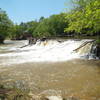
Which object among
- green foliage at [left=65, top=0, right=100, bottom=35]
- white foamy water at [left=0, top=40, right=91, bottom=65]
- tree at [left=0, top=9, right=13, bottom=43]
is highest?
tree at [left=0, top=9, right=13, bottom=43]

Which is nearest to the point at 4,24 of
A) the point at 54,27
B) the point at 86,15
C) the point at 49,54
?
the point at 54,27

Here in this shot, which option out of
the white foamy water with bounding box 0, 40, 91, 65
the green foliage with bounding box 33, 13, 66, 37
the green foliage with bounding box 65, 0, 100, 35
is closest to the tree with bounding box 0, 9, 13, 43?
the green foliage with bounding box 33, 13, 66, 37

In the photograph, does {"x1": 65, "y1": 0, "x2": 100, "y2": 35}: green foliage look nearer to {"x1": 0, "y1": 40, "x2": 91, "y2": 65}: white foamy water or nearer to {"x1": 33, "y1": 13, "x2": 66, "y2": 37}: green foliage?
{"x1": 0, "y1": 40, "x2": 91, "y2": 65}: white foamy water

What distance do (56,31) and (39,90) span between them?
4326 cm

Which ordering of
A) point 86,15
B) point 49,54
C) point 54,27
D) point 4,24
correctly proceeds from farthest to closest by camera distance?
point 54,27
point 4,24
point 49,54
point 86,15

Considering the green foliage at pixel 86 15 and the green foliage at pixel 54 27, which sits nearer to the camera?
the green foliage at pixel 86 15

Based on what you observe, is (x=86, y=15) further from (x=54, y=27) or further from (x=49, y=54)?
(x=54, y=27)

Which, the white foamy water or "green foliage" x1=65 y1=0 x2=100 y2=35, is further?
the white foamy water

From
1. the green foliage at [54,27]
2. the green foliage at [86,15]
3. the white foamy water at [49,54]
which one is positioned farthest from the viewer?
the green foliage at [54,27]

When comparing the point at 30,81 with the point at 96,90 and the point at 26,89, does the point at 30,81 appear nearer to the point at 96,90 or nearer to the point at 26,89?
the point at 26,89

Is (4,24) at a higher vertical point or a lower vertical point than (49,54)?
higher

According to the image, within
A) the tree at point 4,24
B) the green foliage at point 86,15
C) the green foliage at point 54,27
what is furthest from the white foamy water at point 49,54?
the tree at point 4,24

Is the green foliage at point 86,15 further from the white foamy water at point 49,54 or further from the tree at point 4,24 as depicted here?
the tree at point 4,24

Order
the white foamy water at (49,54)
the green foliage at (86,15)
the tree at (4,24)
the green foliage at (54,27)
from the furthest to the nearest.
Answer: the green foliage at (54,27) → the tree at (4,24) → the white foamy water at (49,54) → the green foliage at (86,15)
